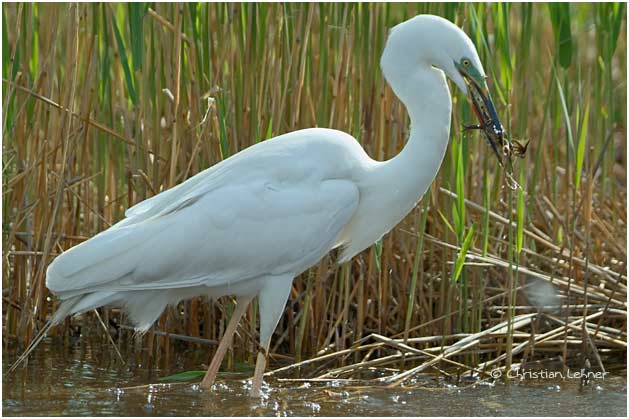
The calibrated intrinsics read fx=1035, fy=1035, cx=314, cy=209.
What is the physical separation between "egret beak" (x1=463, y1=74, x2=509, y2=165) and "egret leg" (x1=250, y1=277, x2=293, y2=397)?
938mm

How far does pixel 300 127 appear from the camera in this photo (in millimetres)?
4621

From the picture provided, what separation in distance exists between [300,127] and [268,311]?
3.39ft

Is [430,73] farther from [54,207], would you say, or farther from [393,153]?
[54,207]

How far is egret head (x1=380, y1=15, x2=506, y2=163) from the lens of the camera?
149 inches

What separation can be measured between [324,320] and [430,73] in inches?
51.2

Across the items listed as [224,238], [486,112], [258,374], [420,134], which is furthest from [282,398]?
[486,112]

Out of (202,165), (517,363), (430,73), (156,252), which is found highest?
(430,73)

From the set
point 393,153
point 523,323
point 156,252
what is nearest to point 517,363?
point 523,323

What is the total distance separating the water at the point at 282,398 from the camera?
3.86 metres

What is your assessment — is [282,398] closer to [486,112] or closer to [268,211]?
[268,211]

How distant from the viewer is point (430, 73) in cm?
391

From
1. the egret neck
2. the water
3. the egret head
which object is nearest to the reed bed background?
the water

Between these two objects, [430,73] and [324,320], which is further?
[324,320]

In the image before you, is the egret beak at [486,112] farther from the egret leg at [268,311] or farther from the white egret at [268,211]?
the egret leg at [268,311]
